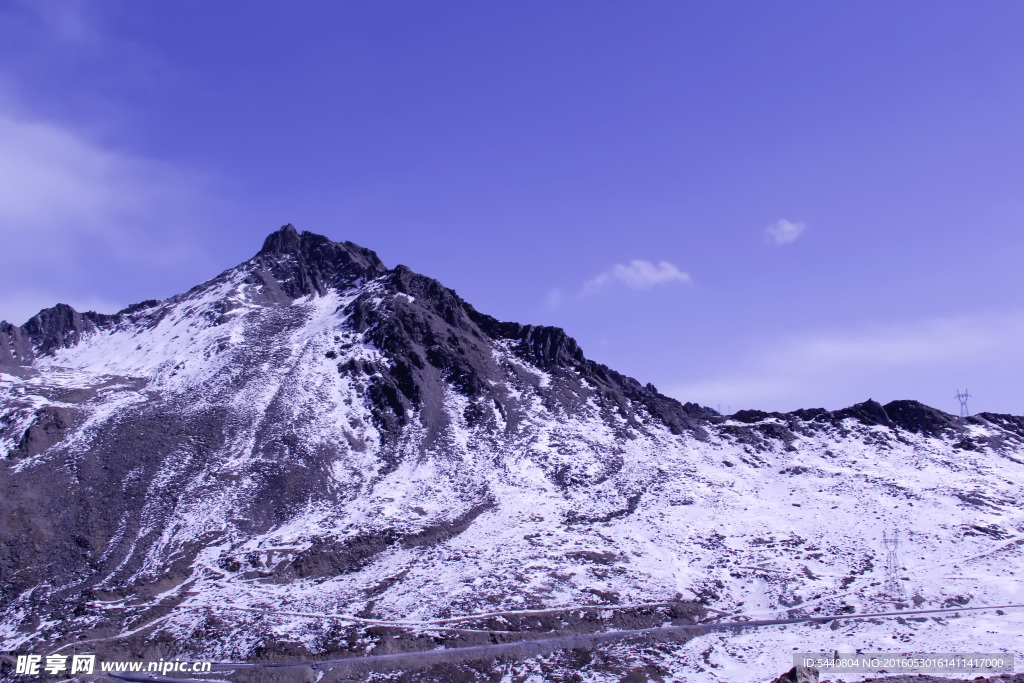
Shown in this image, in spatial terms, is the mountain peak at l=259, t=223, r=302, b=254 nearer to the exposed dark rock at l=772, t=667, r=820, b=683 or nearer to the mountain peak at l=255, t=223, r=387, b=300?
the mountain peak at l=255, t=223, r=387, b=300

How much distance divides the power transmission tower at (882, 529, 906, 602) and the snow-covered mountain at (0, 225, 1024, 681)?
65cm

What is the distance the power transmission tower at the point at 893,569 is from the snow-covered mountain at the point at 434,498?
65 cm

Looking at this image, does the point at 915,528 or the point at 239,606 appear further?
the point at 915,528

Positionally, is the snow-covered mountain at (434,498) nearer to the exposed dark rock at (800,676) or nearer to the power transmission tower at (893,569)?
the power transmission tower at (893,569)

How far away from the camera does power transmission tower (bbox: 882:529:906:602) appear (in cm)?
5278

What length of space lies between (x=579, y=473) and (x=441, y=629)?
32.0 metres

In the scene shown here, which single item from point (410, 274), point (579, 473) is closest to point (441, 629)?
point (579, 473)

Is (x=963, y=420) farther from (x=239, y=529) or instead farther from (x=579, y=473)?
(x=239, y=529)

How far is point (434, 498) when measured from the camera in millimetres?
67938

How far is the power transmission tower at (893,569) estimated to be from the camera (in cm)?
5278

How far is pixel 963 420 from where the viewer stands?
97500 millimetres

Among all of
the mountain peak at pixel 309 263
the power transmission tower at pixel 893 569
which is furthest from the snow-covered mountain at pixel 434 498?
the mountain peak at pixel 309 263

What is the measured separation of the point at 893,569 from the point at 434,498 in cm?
3922

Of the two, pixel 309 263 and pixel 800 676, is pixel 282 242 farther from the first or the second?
pixel 800 676
